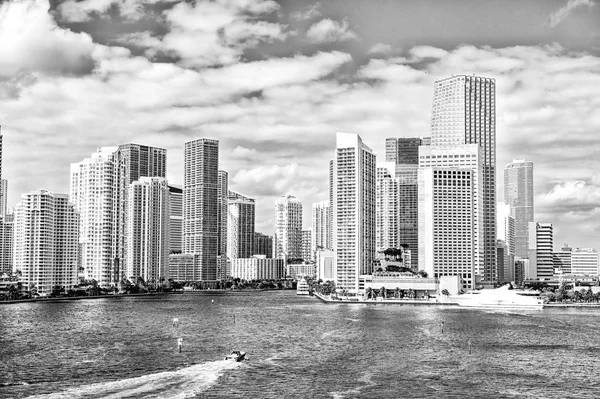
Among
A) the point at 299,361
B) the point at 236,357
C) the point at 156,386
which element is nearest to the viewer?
the point at 156,386

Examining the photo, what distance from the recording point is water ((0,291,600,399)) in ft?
282

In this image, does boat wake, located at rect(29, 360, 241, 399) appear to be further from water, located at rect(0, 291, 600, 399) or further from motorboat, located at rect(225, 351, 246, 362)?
motorboat, located at rect(225, 351, 246, 362)

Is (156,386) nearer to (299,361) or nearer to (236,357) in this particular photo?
(236,357)

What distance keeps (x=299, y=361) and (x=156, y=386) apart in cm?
2851

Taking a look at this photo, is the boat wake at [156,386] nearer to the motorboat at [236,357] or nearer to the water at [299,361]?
the water at [299,361]

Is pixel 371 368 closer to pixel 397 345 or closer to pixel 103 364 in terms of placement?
pixel 397 345

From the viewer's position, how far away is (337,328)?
162625 mm

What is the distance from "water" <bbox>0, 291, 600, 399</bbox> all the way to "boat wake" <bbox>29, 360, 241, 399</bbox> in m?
0.12

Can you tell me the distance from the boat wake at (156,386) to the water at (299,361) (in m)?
0.12

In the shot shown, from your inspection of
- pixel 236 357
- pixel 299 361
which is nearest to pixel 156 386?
pixel 236 357

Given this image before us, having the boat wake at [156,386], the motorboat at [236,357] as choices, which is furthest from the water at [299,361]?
the motorboat at [236,357]

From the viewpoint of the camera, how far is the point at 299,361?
108 meters

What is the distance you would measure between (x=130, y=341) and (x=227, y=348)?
2199cm

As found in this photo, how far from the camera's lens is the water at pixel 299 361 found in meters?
86.0
